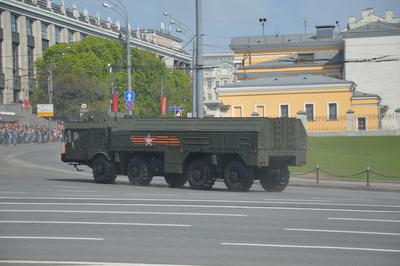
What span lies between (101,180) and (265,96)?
47.7 metres

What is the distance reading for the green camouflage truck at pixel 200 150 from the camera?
27328 millimetres

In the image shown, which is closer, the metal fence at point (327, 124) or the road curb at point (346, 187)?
the road curb at point (346, 187)

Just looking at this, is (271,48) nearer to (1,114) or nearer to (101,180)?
(1,114)

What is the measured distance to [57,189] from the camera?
86.2 ft

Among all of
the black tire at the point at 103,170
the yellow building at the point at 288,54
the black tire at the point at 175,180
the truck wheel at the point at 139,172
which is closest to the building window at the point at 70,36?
the yellow building at the point at 288,54

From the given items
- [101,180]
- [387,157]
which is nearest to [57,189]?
[101,180]

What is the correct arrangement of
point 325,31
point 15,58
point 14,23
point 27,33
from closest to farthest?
point 14,23
point 15,58
point 27,33
point 325,31

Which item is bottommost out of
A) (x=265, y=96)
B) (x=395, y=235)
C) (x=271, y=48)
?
(x=395, y=235)

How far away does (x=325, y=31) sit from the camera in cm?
10994

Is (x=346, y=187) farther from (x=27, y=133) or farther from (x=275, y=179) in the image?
(x=27, y=133)

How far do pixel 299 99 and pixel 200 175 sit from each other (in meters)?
49.2

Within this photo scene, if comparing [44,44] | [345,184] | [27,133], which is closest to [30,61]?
[44,44]

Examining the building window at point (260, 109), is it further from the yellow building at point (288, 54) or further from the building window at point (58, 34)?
the building window at point (58, 34)

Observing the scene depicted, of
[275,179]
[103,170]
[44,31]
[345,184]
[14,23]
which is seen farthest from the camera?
[44,31]
